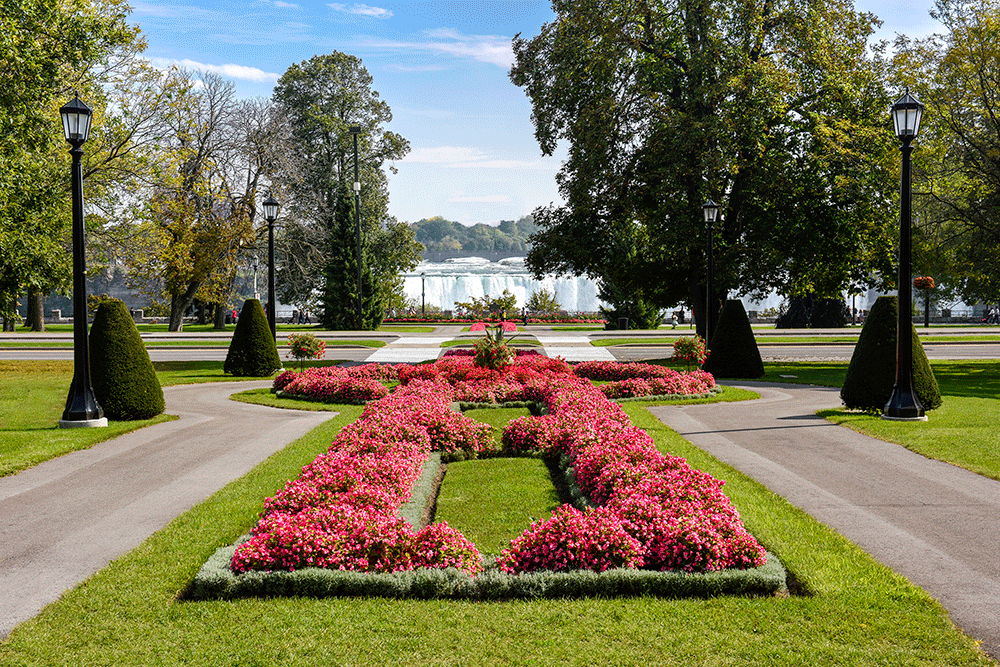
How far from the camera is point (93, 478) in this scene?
945cm

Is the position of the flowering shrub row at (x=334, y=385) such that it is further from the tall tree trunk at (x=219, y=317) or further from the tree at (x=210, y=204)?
the tall tree trunk at (x=219, y=317)

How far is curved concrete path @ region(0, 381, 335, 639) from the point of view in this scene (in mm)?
6031

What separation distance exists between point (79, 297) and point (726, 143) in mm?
19124

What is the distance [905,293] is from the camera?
13.0 m

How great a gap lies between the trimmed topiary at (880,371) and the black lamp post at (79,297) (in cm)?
1342

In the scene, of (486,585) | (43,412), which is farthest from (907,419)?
(43,412)

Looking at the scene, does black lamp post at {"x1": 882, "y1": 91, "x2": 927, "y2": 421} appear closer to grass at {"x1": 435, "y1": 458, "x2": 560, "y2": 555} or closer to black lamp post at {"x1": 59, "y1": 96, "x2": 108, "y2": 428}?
grass at {"x1": 435, "y1": 458, "x2": 560, "y2": 555}

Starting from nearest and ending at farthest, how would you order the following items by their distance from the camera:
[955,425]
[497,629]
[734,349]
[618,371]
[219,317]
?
[497,629] → [955,425] → [618,371] → [734,349] → [219,317]

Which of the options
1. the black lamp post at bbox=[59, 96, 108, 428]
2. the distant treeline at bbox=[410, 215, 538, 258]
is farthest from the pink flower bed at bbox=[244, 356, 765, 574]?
the distant treeline at bbox=[410, 215, 538, 258]

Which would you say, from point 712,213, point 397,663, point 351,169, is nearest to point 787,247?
point 712,213

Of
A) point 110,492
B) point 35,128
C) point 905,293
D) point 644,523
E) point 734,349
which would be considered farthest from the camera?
point 734,349

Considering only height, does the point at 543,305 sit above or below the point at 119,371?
above

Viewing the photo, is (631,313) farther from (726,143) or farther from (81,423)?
(81,423)

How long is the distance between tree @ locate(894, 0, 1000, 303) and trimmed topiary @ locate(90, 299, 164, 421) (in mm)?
21492
